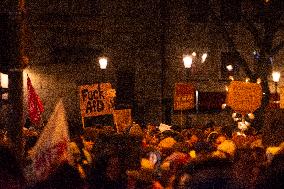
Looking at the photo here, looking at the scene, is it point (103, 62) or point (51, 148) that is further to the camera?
point (103, 62)

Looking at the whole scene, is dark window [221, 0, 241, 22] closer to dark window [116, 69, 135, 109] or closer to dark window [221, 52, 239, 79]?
dark window [221, 52, 239, 79]

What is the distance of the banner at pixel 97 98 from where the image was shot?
1465cm

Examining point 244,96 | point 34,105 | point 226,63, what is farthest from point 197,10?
point 34,105

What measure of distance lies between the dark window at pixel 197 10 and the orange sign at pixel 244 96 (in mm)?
16188

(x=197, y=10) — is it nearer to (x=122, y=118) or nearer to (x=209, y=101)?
(x=209, y=101)

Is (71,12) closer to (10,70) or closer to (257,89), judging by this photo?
(257,89)

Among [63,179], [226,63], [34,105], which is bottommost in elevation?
[63,179]

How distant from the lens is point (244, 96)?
15.6 m

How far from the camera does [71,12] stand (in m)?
29.6

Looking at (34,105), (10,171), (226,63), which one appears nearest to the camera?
(10,171)

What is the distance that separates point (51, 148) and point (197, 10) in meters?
26.5

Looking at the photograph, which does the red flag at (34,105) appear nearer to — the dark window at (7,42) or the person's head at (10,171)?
the person's head at (10,171)

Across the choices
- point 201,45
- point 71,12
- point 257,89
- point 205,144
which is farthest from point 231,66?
point 205,144

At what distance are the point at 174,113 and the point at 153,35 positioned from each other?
14.5 feet
